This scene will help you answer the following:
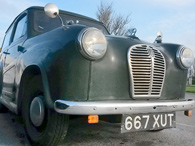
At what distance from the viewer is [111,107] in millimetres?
1751

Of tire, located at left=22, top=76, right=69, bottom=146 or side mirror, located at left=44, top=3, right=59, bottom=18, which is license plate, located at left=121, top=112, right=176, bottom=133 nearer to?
tire, located at left=22, top=76, right=69, bottom=146

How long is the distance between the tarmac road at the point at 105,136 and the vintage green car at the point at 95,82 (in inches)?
16.3

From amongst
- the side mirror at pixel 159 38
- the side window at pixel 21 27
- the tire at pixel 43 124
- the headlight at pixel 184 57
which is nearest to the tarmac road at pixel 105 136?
the tire at pixel 43 124

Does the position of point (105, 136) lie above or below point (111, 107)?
below

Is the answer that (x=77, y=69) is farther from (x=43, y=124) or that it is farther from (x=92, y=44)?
(x=43, y=124)

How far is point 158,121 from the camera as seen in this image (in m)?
2.11

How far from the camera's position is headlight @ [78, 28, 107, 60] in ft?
5.96

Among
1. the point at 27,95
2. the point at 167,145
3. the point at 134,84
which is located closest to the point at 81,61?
the point at 134,84

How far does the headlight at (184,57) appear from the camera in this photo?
241 cm

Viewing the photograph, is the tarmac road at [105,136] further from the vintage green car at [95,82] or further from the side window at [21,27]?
the side window at [21,27]

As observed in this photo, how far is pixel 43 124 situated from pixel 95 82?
0.70m

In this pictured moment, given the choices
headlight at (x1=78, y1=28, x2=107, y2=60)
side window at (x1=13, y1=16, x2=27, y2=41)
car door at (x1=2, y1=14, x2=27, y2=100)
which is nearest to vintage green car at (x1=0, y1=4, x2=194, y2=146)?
headlight at (x1=78, y1=28, x2=107, y2=60)

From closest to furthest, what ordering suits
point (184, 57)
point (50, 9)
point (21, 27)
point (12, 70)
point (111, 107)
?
point (111, 107), point (50, 9), point (184, 57), point (12, 70), point (21, 27)

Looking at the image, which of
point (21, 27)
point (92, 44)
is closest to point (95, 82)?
point (92, 44)
